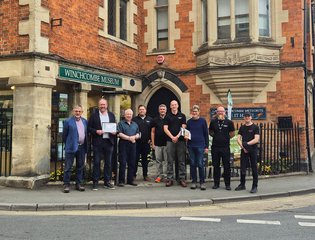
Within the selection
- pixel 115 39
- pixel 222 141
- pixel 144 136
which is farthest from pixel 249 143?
pixel 115 39

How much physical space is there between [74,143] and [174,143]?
7.79ft

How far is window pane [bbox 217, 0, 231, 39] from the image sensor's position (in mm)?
13523

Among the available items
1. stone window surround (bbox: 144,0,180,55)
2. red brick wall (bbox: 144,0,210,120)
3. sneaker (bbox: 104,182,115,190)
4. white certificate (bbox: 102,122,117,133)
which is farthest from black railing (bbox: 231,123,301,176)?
stone window surround (bbox: 144,0,180,55)

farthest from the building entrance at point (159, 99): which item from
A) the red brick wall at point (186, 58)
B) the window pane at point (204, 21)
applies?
the window pane at point (204, 21)

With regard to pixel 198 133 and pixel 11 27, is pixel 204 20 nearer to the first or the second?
pixel 198 133

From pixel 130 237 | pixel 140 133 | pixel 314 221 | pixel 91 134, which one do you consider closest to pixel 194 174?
pixel 140 133

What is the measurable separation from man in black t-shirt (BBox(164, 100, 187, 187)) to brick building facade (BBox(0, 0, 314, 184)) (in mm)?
1895

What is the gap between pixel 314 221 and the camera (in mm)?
6453

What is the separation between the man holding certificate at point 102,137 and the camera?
30.3ft

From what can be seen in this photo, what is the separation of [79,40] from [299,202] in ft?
24.0

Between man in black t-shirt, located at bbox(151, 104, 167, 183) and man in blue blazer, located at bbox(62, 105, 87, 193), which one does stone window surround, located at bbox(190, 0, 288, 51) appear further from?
man in blue blazer, located at bbox(62, 105, 87, 193)

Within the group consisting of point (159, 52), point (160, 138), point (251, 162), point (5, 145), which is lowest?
point (251, 162)

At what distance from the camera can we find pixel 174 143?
380 inches

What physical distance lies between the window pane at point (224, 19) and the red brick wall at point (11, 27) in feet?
21.6
